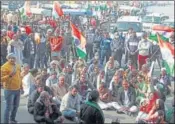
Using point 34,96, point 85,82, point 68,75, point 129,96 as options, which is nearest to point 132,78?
point 129,96

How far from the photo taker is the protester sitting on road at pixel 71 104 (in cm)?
1006

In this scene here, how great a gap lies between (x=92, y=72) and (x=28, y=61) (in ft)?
11.8

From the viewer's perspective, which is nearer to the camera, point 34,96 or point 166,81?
point 34,96

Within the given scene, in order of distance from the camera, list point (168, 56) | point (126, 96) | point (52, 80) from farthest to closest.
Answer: point (52, 80), point (126, 96), point (168, 56)

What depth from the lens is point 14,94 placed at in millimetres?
8992

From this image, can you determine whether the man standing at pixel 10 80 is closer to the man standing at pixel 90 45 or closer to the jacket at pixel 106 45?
the jacket at pixel 106 45

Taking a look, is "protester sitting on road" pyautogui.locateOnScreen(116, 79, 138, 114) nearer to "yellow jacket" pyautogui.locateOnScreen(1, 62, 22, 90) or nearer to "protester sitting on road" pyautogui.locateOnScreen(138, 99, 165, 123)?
"protester sitting on road" pyautogui.locateOnScreen(138, 99, 165, 123)

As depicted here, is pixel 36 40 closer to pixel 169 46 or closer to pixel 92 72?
pixel 92 72

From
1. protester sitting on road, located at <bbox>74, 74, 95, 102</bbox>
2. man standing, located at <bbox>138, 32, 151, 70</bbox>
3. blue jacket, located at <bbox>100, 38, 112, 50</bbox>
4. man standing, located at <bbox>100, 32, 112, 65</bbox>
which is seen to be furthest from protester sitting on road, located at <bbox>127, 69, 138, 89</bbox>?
blue jacket, located at <bbox>100, 38, 112, 50</bbox>

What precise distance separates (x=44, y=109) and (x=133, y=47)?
6530mm

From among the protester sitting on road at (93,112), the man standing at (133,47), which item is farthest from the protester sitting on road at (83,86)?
the man standing at (133,47)

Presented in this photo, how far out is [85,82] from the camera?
1180 centimetres

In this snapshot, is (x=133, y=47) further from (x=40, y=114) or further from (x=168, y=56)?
(x=40, y=114)

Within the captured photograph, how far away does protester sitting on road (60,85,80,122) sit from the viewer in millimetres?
10062
